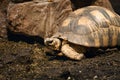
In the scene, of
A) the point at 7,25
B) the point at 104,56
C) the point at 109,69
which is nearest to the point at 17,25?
the point at 7,25

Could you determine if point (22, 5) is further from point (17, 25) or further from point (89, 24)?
point (89, 24)

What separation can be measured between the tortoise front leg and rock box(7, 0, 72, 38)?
2.96ft

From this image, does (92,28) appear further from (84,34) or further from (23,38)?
(23,38)

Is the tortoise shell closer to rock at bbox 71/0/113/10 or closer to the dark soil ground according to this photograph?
the dark soil ground

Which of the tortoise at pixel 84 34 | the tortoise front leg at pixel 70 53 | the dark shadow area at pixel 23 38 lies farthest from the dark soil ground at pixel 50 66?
the dark shadow area at pixel 23 38

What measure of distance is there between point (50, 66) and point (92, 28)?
109 cm

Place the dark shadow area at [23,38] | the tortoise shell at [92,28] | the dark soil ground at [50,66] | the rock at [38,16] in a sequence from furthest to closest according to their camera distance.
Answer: the dark shadow area at [23,38] < the rock at [38,16] < the tortoise shell at [92,28] < the dark soil ground at [50,66]

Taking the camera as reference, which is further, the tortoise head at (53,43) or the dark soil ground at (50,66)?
the tortoise head at (53,43)

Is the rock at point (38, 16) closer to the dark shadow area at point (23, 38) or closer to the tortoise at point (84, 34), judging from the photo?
the dark shadow area at point (23, 38)

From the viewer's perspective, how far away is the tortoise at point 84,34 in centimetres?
598

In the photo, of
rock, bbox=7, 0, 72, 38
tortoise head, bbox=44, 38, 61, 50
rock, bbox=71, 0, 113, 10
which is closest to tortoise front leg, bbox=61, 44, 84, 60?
tortoise head, bbox=44, 38, 61, 50

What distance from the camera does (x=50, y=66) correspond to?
5.67 m

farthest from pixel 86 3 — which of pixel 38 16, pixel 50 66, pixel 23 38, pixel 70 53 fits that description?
pixel 50 66

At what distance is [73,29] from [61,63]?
Answer: 27.7 inches
